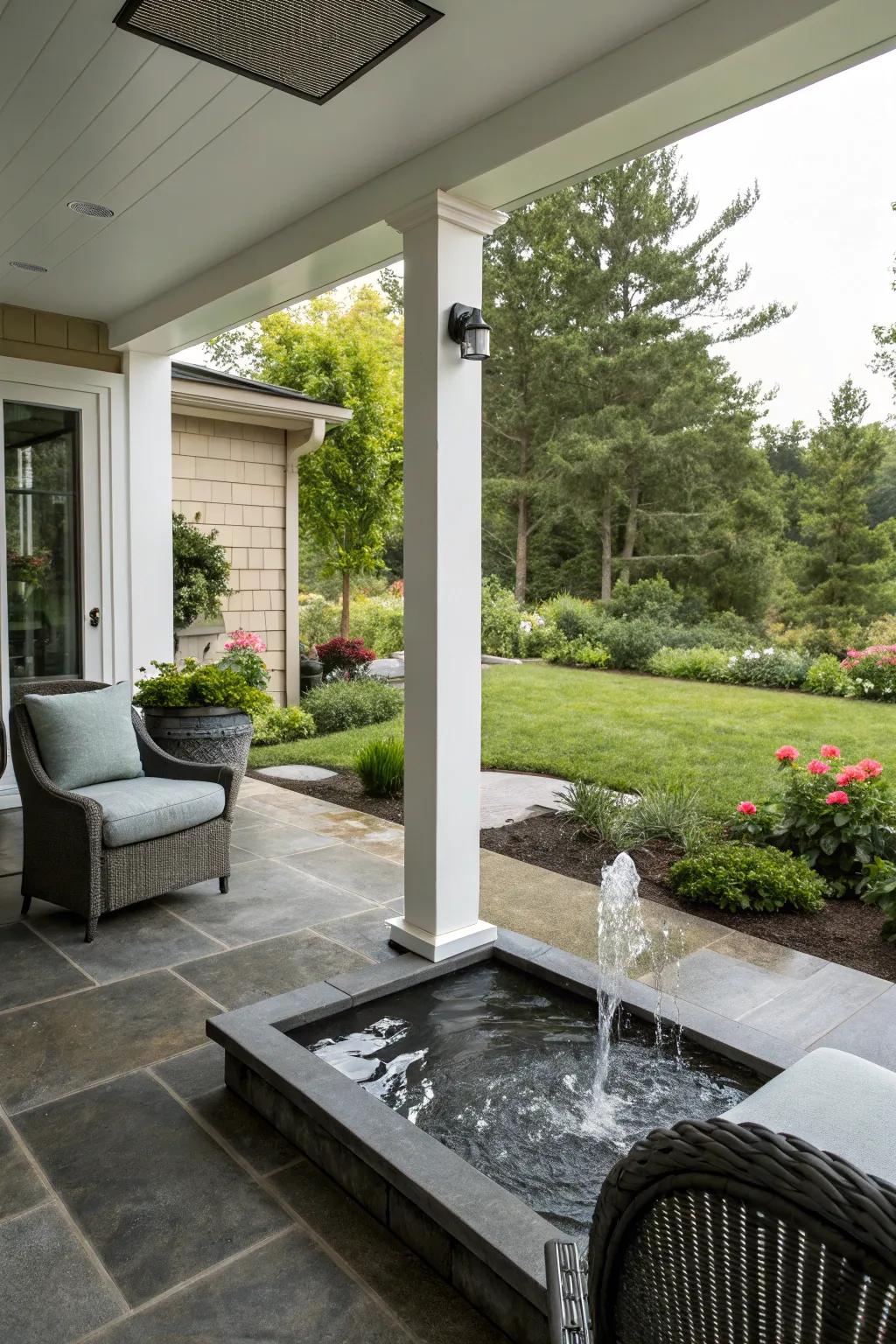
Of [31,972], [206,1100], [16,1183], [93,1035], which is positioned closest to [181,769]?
[31,972]

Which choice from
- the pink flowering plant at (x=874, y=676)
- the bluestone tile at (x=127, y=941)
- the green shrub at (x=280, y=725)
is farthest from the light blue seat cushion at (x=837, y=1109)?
the pink flowering plant at (x=874, y=676)

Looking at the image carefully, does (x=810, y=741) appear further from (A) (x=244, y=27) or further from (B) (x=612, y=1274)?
(B) (x=612, y=1274)

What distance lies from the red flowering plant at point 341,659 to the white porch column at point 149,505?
435 cm

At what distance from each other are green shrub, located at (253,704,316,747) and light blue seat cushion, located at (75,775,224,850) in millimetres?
3792

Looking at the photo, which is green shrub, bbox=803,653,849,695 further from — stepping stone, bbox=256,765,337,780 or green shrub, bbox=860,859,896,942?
green shrub, bbox=860,859,896,942

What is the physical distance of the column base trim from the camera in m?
3.08

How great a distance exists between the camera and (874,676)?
10.2m

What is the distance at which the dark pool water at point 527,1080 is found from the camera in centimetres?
204

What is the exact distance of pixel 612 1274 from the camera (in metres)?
0.99

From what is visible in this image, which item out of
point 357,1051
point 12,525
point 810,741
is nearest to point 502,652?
point 810,741

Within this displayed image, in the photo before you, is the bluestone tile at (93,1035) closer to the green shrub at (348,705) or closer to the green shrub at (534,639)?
the green shrub at (348,705)

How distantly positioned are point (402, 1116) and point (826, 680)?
9534mm

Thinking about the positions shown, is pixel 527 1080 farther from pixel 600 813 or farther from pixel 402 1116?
pixel 600 813

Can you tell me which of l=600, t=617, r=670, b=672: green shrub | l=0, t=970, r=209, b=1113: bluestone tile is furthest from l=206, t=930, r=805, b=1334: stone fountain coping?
l=600, t=617, r=670, b=672: green shrub
